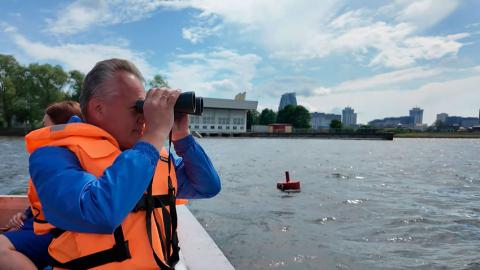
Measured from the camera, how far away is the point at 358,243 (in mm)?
6699

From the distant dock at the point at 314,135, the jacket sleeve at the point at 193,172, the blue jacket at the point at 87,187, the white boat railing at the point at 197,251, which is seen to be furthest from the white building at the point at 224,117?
the blue jacket at the point at 87,187

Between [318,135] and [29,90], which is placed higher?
[29,90]

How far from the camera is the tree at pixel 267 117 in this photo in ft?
346

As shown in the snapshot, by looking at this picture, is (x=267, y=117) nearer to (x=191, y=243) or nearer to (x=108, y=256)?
(x=191, y=243)

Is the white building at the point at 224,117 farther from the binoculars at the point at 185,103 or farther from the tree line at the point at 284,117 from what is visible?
the binoculars at the point at 185,103

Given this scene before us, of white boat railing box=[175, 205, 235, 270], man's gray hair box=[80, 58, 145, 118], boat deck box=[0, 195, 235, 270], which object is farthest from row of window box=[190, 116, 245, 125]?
man's gray hair box=[80, 58, 145, 118]

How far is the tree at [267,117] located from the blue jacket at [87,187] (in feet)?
342

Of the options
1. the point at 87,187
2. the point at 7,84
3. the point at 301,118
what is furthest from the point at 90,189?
the point at 301,118

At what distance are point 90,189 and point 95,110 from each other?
382 mm

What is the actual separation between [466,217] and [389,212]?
1829 mm

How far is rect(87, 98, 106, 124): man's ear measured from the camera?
4.36 ft

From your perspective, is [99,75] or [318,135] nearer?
[99,75]

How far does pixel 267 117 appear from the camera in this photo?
105 meters

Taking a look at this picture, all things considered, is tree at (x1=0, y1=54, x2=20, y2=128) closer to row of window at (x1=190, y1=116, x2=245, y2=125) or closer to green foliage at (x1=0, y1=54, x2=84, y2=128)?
green foliage at (x1=0, y1=54, x2=84, y2=128)
